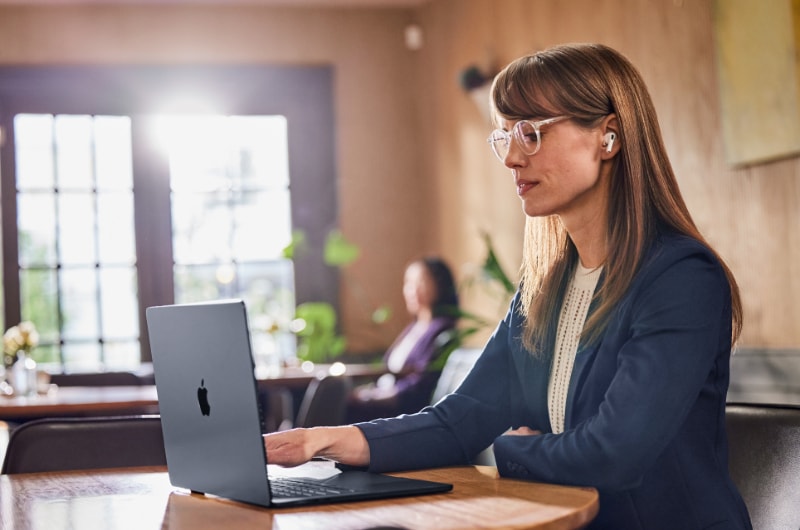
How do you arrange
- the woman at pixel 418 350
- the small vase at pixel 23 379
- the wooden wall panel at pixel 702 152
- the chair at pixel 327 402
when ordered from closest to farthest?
the wooden wall panel at pixel 702 152 < the chair at pixel 327 402 < the small vase at pixel 23 379 < the woman at pixel 418 350

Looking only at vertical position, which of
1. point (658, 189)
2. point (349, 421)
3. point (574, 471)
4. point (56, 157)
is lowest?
point (349, 421)

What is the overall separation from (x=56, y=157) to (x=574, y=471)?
6401 mm

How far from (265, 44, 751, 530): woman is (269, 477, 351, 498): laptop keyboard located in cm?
4

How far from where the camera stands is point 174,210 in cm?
741

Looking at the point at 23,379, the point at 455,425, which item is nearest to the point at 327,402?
the point at 23,379

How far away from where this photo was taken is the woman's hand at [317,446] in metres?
1.56

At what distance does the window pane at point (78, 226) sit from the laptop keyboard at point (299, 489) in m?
6.05

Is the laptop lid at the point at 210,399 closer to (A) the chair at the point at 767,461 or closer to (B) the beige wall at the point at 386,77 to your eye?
(A) the chair at the point at 767,461

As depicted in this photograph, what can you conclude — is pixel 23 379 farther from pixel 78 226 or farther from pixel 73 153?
pixel 73 153

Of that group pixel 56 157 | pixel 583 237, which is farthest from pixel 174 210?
pixel 583 237

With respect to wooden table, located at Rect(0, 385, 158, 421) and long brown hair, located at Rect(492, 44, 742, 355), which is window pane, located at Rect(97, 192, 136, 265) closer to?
wooden table, located at Rect(0, 385, 158, 421)

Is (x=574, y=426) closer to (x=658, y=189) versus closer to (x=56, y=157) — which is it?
(x=658, y=189)

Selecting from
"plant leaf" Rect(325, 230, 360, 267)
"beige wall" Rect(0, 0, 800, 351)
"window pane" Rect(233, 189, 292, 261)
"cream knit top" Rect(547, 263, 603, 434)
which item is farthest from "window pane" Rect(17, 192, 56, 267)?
"cream knit top" Rect(547, 263, 603, 434)

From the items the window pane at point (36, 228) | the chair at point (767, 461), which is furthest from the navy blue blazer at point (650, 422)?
the window pane at point (36, 228)
